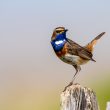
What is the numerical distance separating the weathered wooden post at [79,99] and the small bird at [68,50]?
267 centimetres

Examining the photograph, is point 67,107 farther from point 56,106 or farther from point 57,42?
point 56,106

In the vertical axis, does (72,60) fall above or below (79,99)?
above

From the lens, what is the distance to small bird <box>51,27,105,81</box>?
297 inches

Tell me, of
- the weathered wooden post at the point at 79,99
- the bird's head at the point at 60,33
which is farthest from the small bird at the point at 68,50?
the weathered wooden post at the point at 79,99

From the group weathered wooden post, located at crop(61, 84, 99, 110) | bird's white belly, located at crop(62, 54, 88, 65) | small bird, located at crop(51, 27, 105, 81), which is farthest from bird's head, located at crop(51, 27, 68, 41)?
weathered wooden post, located at crop(61, 84, 99, 110)

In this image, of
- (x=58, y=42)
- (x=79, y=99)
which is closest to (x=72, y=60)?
(x=58, y=42)

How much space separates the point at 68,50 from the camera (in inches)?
302

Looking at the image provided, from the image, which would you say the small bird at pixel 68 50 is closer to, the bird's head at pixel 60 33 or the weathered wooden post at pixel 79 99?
the bird's head at pixel 60 33

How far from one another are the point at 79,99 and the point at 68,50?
9.74 feet

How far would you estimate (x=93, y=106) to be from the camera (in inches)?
182

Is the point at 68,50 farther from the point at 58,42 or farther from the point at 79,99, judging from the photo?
the point at 79,99

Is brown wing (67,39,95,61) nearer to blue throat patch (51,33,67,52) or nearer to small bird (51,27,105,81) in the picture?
small bird (51,27,105,81)

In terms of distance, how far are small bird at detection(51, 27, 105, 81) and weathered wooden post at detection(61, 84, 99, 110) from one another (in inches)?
105

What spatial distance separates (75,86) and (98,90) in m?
6.43
